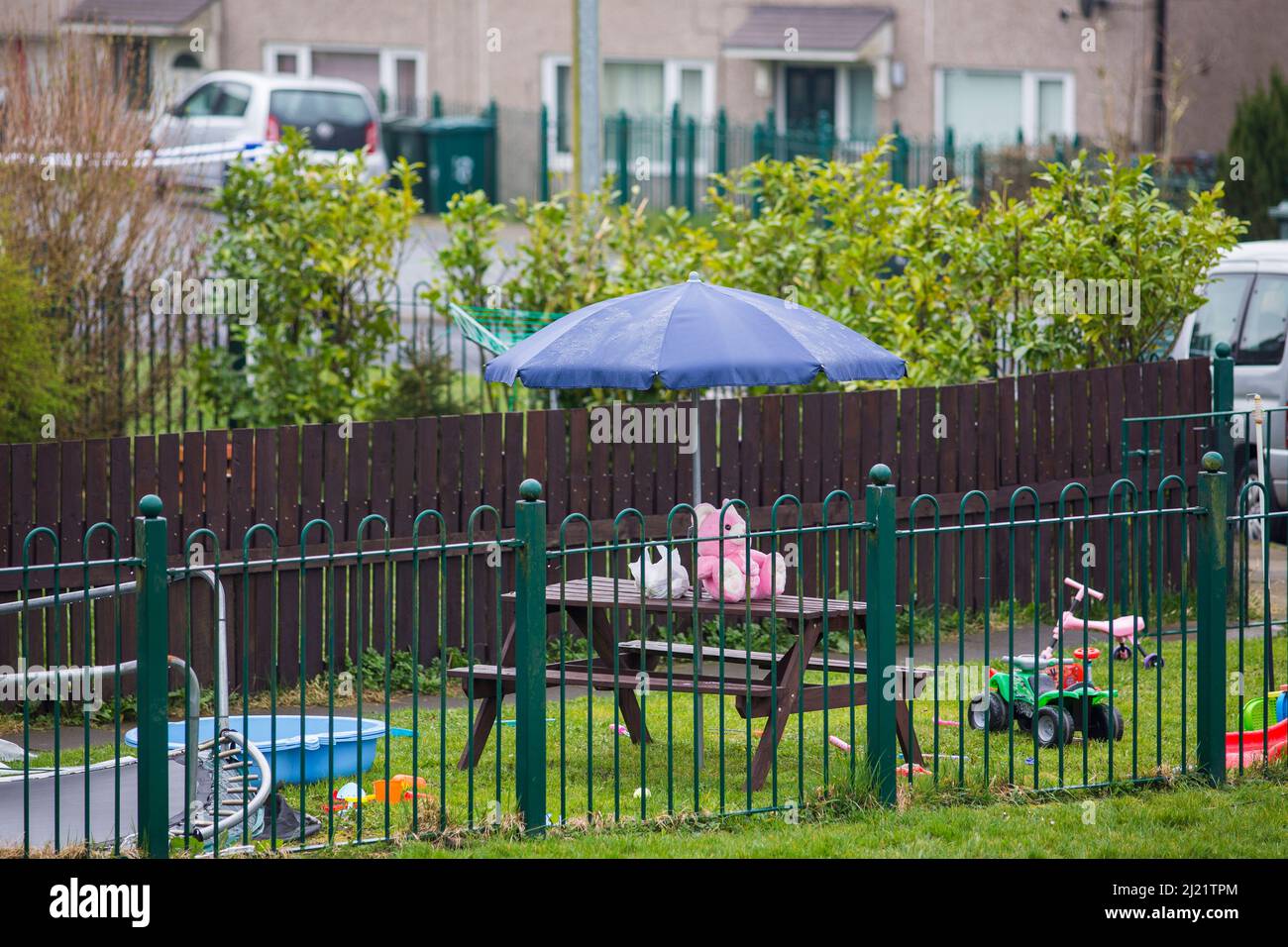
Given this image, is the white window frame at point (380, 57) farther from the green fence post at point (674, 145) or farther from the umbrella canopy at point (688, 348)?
the umbrella canopy at point (688, 348)

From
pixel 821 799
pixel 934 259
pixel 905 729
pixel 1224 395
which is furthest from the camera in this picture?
pixel 934 259

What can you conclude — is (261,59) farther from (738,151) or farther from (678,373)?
(678,373)

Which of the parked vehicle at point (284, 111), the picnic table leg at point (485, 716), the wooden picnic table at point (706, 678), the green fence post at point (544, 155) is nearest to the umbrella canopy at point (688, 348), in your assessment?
the wooden picnic table at point (706, 678)

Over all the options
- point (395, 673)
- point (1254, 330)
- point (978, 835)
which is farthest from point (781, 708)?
point (1254, 330)

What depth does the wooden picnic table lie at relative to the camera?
6836 mm

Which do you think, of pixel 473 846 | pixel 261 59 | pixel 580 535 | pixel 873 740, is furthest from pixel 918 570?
pixel 261 59

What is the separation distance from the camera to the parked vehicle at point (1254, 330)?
11844mm

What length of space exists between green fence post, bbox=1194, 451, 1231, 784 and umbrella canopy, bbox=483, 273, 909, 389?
1646 mm

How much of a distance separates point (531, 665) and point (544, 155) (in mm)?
20158

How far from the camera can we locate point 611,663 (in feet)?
25.0

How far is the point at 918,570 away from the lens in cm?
1038

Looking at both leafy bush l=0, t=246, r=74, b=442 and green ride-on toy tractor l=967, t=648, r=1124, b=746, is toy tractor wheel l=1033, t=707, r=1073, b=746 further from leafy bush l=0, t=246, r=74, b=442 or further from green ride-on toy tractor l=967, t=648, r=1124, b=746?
leafy bush l=0, t=246, r=74, b=442

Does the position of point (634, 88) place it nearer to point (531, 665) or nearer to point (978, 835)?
point (531, 665)

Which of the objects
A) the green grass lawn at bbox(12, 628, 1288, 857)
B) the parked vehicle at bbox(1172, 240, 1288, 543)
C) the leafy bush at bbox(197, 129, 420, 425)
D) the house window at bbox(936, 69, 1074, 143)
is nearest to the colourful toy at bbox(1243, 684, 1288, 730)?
the green grass lawn at bbox(12, 628, 1288, 857)
